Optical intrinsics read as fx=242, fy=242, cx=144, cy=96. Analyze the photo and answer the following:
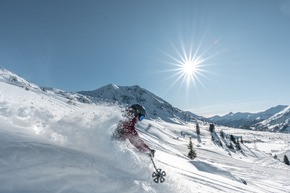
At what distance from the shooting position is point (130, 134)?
9828 mm

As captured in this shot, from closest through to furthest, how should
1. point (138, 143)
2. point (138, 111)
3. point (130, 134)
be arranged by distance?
point (138, 143) → point (130, 134) → point (138, 111)

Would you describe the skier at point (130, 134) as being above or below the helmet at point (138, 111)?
below

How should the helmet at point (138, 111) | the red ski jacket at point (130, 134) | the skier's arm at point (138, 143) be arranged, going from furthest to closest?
1. the helmet at point (138, 111)
2. the red ski jacket at point (130, 134)
3. the skier's arm at point (138, 143)

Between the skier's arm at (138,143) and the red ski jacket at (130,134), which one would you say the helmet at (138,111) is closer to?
the red ski jacket at (130,134)

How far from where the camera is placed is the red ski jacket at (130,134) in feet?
31.6

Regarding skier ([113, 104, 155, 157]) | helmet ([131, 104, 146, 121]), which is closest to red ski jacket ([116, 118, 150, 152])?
skier ([113, 104, 155, 157])

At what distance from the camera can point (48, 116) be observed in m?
11.9

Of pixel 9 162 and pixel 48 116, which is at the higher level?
pixel 48 116

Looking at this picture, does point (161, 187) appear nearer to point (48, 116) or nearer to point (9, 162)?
point (9, 162)

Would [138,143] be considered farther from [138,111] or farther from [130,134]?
[138,111]

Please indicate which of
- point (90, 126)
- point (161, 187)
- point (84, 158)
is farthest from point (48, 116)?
point (161, 187)

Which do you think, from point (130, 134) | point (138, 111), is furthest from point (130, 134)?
point (138, 111)

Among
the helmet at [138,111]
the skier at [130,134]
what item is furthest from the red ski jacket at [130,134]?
the helmet at [138,111]

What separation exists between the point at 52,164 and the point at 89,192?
52.6 inches
